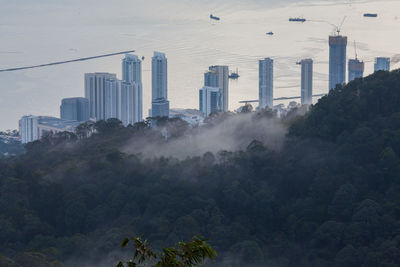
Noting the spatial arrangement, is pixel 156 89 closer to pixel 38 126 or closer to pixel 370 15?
pixel 38 126

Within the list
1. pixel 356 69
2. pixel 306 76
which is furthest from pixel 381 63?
pixel 306 76

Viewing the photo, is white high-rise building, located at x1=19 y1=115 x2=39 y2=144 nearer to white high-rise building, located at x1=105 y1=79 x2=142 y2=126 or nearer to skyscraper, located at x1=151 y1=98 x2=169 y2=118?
skyscraper, located at x1=151 y1=98 x2=169 y2=118

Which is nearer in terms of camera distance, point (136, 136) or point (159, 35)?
point (136, 136)

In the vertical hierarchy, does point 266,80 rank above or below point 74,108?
above

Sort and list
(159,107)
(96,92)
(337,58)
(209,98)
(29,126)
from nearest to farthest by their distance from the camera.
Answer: (29,126)
(159,107)
(209,98)
(96,92)
(337,58)

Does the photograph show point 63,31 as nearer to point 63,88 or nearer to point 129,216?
point 63,88

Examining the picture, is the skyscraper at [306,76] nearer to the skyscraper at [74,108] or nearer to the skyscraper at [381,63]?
the skyscraper at [381,63]

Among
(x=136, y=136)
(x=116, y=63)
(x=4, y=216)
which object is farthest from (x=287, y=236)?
(x=116, y=63)
